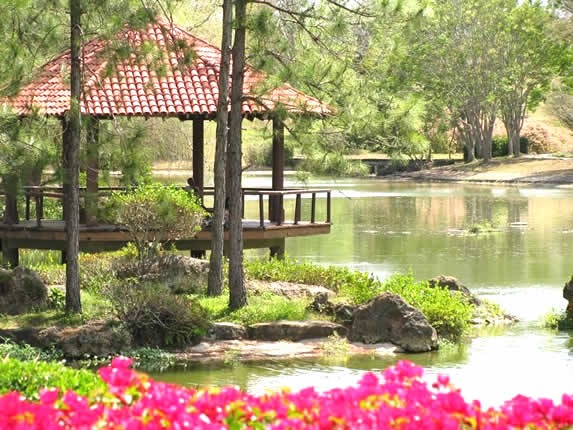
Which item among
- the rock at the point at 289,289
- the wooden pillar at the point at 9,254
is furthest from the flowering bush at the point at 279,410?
the wooden pillar at the point at 9,254

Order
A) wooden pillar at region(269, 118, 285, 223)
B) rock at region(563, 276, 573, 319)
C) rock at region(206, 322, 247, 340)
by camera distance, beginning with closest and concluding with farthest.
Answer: rock at region(206, 322, 247, 340), rock at region(563, 276, 573, 319), wooden pillar at region(269, 118, 285, 223)

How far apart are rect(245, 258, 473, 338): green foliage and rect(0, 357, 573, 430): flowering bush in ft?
35.3

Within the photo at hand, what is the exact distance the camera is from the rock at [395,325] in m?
16.1

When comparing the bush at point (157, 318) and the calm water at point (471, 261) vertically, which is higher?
the bush at point (157, 318)

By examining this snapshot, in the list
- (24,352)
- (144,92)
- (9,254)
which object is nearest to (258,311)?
(24,352)

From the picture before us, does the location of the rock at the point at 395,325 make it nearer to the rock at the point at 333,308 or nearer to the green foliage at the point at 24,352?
the rock at the point at 333,308

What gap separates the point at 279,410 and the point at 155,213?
40.7 feet

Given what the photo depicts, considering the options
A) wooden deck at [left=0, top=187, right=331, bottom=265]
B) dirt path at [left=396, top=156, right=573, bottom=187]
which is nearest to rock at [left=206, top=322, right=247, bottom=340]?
wooden deck at [left=0, top=187, right=331, bottom=265]

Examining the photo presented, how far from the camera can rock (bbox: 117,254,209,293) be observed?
1855cm

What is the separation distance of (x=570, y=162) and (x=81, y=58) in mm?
52000

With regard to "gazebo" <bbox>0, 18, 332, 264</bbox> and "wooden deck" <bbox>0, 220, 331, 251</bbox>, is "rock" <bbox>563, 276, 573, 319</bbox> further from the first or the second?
"wooden deck" <bbox>0, 220, 331, 251</bbox>

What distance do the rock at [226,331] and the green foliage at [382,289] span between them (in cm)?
204

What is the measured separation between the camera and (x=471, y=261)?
28.1m

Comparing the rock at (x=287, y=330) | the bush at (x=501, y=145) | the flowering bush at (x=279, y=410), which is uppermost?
the bush at (x=501, y=145)
